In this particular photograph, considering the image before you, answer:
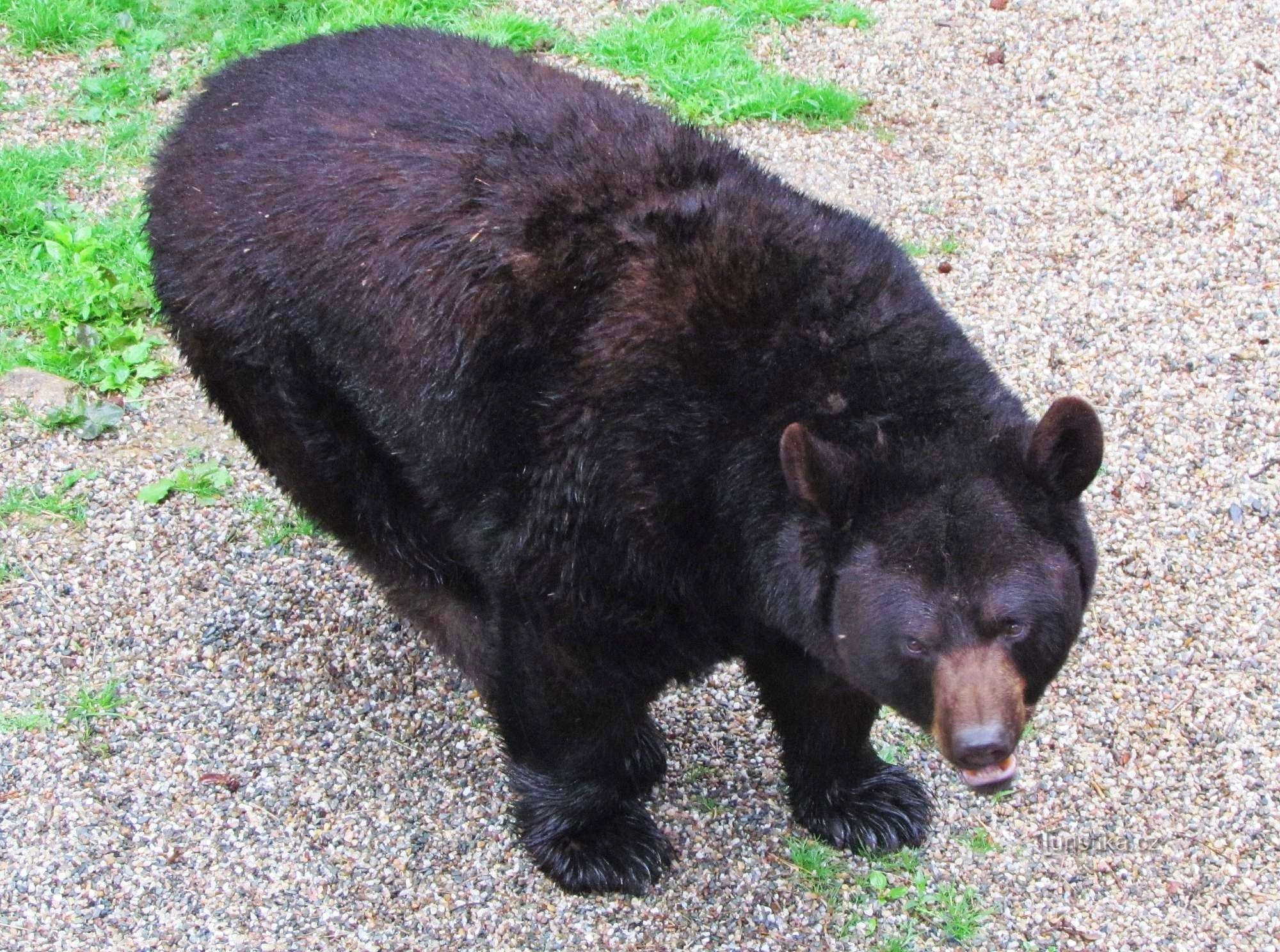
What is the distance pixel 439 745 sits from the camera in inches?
205

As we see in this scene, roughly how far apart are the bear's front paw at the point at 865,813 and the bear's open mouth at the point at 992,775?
3.99 ft

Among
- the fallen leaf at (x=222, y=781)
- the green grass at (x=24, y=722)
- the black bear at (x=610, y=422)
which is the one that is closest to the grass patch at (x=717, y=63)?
the black bear at (x=610, y=422)

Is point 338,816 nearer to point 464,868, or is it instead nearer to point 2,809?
point 464,868

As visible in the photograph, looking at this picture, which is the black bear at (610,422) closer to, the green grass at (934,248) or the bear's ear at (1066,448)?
the bear's ear at (1066,448)

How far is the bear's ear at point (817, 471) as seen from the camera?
3512 millimetres

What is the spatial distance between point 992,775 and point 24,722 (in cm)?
344

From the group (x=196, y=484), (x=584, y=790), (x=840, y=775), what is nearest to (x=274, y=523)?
(x=196, y=484)

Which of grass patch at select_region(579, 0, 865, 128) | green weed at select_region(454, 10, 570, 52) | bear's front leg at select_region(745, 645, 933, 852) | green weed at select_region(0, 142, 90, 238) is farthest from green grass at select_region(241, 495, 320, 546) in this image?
green weed at select_region(454, 10, 570, 52)

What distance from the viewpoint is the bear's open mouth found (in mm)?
3639

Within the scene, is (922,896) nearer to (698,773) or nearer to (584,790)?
(698,773)

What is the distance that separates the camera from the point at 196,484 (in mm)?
6145

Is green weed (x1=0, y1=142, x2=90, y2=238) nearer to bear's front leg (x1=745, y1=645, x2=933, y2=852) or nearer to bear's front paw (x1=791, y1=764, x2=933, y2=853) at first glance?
bear's front leg (x1=745, y1=645, x2=933, y2=852)

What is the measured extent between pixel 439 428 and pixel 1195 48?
5.74 meters

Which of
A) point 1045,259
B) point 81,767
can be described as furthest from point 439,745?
point 1045,259
